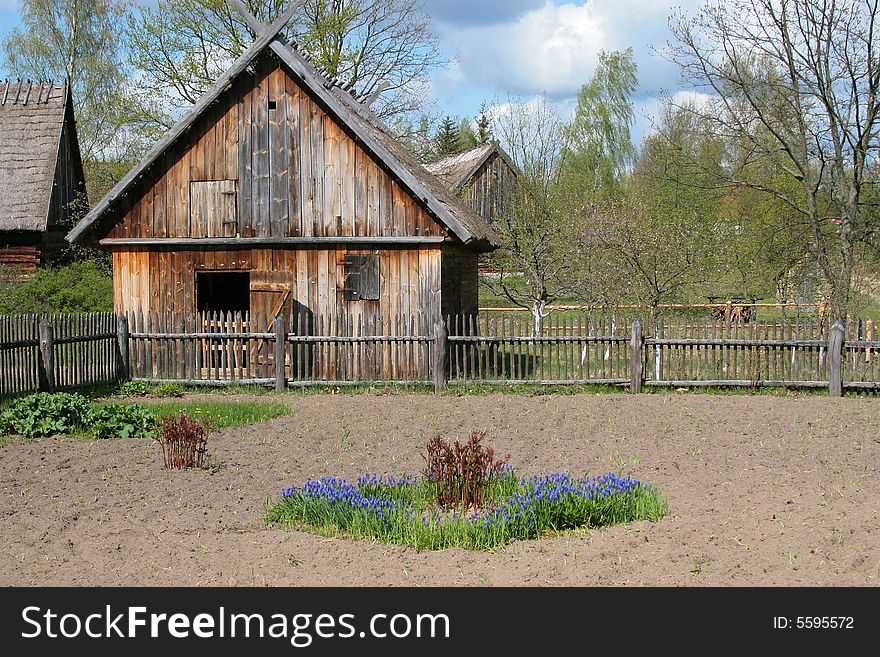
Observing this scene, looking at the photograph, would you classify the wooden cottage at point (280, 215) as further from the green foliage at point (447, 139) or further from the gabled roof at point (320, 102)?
the green foliage at point (447, 139)

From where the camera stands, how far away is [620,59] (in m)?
47.5

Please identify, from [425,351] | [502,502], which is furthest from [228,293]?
[502,502]

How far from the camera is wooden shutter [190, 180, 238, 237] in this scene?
17.5m

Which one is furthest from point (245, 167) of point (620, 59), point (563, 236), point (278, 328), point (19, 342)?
point (620, 59)

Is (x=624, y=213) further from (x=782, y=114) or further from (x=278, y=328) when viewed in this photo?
(x=278, y=328)

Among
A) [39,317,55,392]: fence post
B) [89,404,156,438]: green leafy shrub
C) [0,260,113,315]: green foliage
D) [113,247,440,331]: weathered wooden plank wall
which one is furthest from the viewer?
[0,260,113,315]: green foliage

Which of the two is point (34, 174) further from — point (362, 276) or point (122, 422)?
point (122, 422)

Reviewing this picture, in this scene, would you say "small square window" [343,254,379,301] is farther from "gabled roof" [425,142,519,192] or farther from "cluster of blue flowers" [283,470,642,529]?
"gabled roof" [425,142,519,192]

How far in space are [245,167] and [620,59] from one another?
34147 mm

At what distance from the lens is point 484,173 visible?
44.1m

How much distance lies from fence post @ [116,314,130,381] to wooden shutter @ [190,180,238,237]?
6.63 feet

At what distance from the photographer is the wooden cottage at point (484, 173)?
40.8 metres

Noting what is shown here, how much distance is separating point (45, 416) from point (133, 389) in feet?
16.1

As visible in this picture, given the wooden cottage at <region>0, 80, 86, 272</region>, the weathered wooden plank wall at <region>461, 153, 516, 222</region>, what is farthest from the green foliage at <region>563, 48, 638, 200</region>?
the wooden cottage at <region>0, 80, 86, 272</region>
